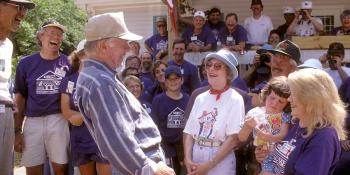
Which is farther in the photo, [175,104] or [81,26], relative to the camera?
[81,26]

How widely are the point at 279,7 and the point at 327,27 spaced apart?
1508 millimetres

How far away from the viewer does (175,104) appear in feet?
19.4

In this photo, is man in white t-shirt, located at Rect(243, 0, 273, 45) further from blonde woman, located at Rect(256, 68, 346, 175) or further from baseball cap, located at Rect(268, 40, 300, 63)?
blonde woman, located at Rect(256, 68, 346, 175)

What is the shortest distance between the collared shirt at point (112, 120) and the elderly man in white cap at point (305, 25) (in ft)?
23.3

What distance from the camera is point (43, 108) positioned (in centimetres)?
566

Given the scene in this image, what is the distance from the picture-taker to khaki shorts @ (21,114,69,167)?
565 centimetres

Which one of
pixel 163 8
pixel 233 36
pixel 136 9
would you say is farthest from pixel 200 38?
pixel 136 9

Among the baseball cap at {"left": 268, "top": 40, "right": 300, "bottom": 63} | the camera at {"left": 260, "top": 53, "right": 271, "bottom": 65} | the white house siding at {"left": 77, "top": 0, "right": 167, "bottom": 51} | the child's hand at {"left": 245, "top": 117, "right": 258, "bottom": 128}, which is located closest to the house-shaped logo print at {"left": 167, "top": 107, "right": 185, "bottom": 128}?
the camera at {"left": 260, "top": 53, "right": 271, "bottom": 65}

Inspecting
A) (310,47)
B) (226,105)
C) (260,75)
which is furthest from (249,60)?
(226,105)

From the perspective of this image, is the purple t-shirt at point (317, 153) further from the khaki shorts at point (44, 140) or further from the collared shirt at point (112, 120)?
the khaki shorts at point (44, 140)

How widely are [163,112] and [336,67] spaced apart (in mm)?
2297

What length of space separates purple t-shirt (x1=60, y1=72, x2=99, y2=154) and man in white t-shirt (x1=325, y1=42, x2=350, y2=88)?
3.01m

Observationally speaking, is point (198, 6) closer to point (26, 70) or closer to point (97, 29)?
point (26, 70)

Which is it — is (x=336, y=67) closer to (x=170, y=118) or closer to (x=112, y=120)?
(x=170, y=118)
